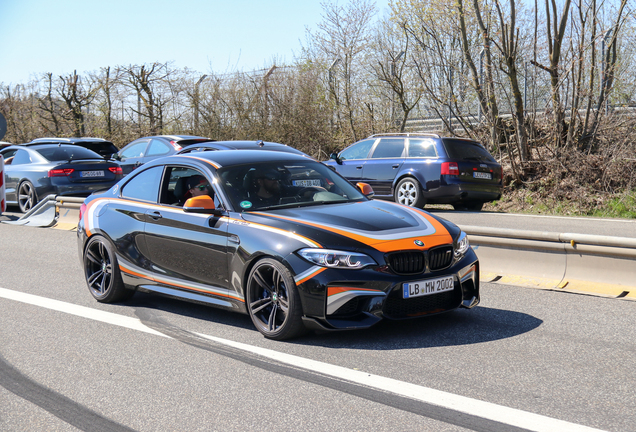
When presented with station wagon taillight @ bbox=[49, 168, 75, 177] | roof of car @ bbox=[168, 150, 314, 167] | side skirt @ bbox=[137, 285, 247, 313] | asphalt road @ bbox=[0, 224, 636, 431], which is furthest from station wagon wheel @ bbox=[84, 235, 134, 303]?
station wagon taillight @ bbox=[49, 168, 75, 177]

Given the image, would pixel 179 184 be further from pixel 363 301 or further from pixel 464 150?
pixel 464 150

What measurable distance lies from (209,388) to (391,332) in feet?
5.72

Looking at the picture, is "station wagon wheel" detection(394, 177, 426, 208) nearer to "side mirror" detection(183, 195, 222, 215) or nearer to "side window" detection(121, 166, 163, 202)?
"side window" detection(121, 166, 163, 202)

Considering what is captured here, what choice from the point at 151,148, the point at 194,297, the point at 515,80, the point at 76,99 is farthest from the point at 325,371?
the point at 76,99

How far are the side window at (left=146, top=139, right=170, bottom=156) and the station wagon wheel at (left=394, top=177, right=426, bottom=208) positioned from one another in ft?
17.3

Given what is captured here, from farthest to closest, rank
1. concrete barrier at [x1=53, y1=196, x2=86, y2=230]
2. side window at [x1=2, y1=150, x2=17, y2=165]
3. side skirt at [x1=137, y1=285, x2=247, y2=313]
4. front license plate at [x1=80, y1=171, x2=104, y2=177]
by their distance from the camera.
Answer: side window at [x1=2, y1=150, x2=17, y2=165]
front license plate at [x1=80, y1=171, x2=104, y2=177]
concrete barrier at [x1=53, y1=196, x2=86, y2=230]
side skirt at [x1=137, y1=285, x2=247, y2=313]

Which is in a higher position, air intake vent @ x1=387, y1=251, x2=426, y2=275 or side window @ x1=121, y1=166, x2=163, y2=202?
side window @ x1=121, y1=166, x2=163, y2=202

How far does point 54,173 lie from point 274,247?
1175 cm

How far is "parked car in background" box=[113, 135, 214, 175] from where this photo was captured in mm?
16188

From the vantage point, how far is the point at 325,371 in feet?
15.6

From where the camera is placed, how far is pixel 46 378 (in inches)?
190

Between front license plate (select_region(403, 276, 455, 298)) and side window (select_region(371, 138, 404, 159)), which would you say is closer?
front license plate (select_region(403, 276, 455, 298))

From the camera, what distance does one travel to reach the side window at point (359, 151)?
16661mm

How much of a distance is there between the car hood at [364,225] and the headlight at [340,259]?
82 mm
